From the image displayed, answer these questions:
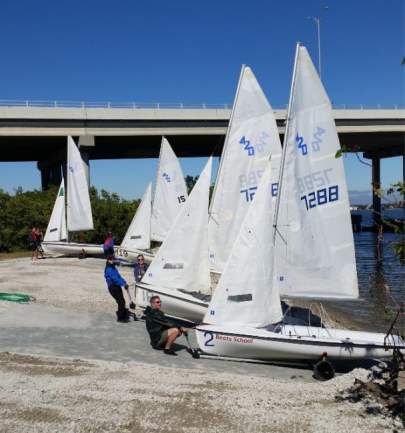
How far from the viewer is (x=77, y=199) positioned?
30859mm

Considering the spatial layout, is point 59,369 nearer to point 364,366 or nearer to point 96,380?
point 96,380

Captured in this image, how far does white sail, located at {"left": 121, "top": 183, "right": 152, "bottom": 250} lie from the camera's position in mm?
26750

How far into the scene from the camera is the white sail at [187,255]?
1494 centimetres

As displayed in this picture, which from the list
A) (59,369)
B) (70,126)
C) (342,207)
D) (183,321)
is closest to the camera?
(59,369)

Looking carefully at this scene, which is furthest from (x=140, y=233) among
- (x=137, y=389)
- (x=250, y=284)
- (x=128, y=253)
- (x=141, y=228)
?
(x=137, y=389)

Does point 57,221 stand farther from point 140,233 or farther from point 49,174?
point 49,174

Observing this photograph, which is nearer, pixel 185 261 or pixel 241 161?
pixel 185 261

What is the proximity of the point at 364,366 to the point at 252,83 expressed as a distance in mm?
8664

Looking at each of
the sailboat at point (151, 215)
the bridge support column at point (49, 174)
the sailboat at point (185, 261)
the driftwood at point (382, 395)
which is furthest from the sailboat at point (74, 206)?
the bridge support column at point (49, 174)

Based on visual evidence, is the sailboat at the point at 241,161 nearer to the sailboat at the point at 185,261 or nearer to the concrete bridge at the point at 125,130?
the sailboat at the point at 185,261

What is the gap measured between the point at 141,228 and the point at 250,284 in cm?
1585

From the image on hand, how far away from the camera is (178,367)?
10703mm

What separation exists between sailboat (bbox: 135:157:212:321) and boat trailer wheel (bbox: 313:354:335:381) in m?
4.57

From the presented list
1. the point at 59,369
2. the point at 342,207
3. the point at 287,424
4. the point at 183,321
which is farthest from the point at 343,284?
the point at 59,369
